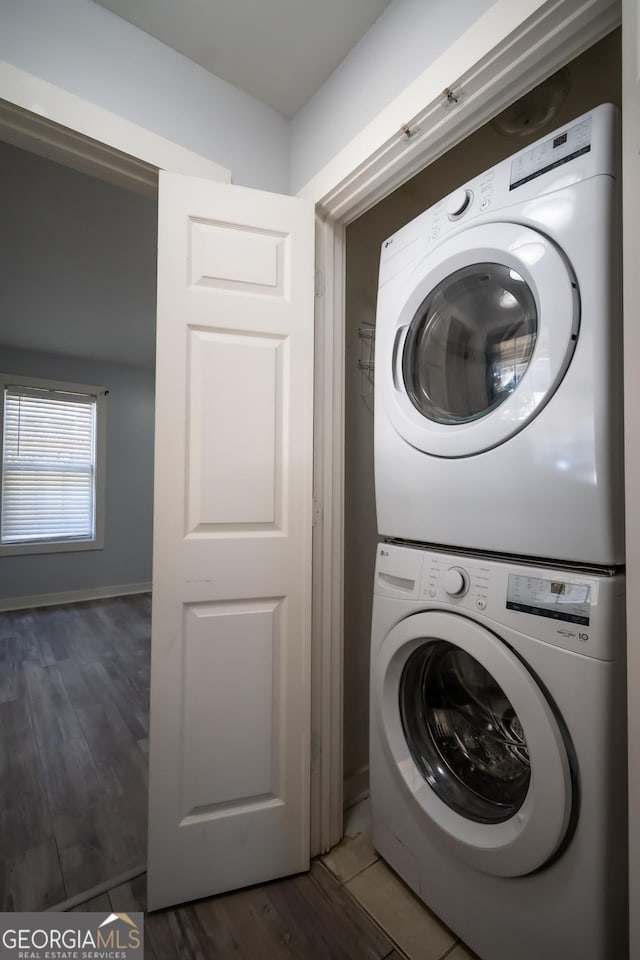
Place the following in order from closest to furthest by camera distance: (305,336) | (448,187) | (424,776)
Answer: (424,776)
(305,336)
(448,187)

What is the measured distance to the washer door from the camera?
838 mm

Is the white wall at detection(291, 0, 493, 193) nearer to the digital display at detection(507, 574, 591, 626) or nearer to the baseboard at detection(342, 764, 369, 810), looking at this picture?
the digital display at detection(507, 574, 591, 626)

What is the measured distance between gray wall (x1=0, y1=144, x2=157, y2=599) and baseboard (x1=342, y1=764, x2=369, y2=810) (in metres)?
2.79

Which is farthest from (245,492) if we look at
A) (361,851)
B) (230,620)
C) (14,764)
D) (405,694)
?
(14,764)

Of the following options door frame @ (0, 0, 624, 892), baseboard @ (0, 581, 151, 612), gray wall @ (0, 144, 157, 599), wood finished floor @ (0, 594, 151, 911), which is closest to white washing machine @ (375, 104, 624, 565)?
door frame @ (0, 0, 624, 892)

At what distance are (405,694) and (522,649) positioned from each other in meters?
0.44

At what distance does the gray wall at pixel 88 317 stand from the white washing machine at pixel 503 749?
7.78 ft

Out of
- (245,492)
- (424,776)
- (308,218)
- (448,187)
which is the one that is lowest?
(424,776)

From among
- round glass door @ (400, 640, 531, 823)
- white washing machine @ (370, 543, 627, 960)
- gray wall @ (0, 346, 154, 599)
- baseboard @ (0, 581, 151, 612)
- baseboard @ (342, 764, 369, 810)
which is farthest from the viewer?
gray wall @ (0, 346, 154, 599)

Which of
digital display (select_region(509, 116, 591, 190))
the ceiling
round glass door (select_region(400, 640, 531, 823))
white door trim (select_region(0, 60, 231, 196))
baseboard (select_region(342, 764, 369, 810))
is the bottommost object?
baseboard (select_region(342, 764, 369, 810))

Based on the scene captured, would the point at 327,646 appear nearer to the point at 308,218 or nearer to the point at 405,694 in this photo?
the point at 405,694

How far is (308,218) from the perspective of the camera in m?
1.38

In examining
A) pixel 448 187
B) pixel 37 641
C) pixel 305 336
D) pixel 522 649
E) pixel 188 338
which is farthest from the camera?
pixel 37 641

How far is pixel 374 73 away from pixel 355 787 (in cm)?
243
